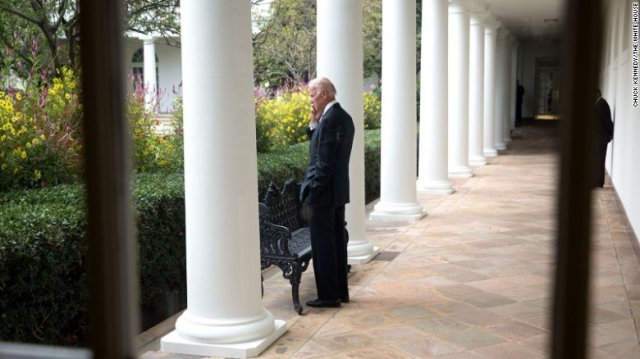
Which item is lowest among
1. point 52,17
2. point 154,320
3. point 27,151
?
point 154,320

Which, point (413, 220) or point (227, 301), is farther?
point (413, 220)

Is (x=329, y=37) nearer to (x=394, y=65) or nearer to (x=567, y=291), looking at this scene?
(x=394, y=65)

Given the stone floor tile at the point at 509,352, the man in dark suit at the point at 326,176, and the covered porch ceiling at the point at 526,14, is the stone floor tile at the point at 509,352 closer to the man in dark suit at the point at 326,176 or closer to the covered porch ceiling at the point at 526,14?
the man in dark suit at the point at 326,176

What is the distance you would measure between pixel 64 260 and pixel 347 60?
3583mm

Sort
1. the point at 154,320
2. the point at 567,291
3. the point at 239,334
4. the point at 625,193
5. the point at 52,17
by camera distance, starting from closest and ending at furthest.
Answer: the point at 567,291 < the point at 239,334 < the point at 154,320 < the point at 625,193 < the point at 52,17

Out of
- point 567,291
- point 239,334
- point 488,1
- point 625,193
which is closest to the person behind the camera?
point 567,291


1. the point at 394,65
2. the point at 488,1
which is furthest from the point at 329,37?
the point at 488,1

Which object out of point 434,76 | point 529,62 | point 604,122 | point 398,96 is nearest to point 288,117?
point 434,76

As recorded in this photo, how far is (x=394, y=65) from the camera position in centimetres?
1008

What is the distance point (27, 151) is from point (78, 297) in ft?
8.73

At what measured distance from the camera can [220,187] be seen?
15.0 ft

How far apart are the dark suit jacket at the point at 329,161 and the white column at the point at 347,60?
1.80 metres

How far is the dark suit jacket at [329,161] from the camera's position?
541 centimetres

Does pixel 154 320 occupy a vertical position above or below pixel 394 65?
below
